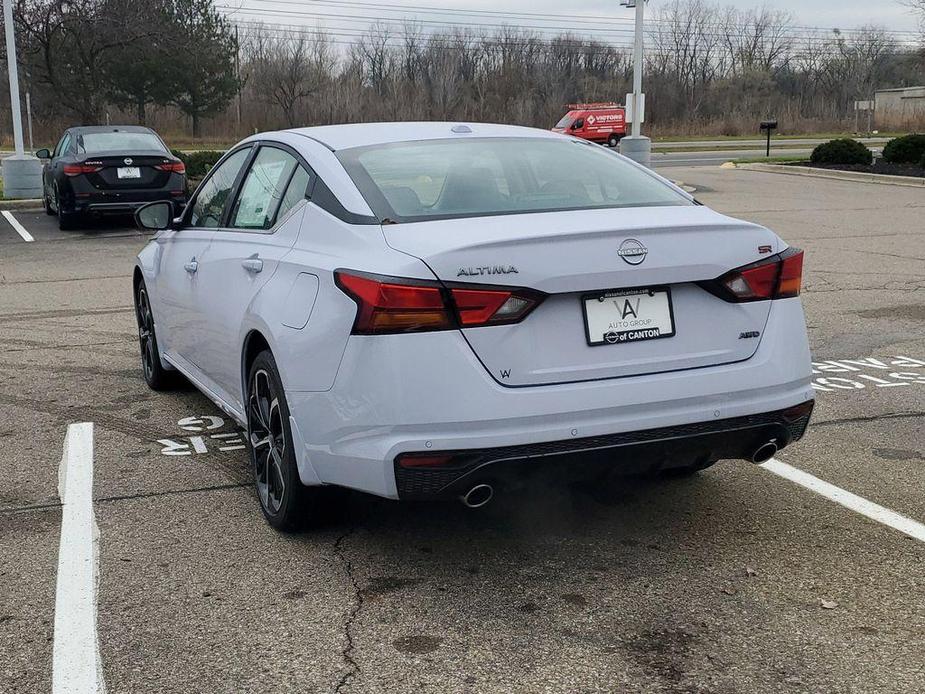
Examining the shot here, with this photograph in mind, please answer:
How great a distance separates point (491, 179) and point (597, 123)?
4195 cm

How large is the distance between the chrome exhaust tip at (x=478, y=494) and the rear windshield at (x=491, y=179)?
0.99m

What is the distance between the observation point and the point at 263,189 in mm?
4957

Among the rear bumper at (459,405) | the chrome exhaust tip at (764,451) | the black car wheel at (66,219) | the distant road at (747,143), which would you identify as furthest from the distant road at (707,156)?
the rear bumper at (459,405)

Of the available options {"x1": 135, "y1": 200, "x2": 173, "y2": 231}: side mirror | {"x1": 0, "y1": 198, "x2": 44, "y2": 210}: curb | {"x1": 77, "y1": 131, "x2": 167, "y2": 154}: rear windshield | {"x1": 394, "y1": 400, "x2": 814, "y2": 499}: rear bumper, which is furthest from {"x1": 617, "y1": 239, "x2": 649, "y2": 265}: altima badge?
{"x1": 0, "y1": 198, "x2": 44, "y2": 210}: curb

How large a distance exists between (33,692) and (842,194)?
69.1 feet

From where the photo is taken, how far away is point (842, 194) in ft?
71.6

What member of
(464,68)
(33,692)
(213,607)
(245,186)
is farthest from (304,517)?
(464,68)

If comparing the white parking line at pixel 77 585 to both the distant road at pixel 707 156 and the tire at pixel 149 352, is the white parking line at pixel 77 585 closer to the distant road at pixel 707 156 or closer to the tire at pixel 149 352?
the tire at pixel 149 352

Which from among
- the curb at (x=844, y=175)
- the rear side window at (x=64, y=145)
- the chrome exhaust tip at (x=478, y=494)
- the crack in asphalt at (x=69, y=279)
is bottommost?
the crack in asphalt at (x=69, y=279)

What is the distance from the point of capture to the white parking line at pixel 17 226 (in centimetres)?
1617

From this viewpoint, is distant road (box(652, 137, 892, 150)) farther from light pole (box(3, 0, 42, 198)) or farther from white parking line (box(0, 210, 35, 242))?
white parking line (box(0, 210, 35, 242))

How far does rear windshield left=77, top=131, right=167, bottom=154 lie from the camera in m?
16.7

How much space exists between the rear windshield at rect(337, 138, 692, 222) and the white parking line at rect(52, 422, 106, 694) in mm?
1685

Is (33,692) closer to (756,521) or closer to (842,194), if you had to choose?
(756,521)
